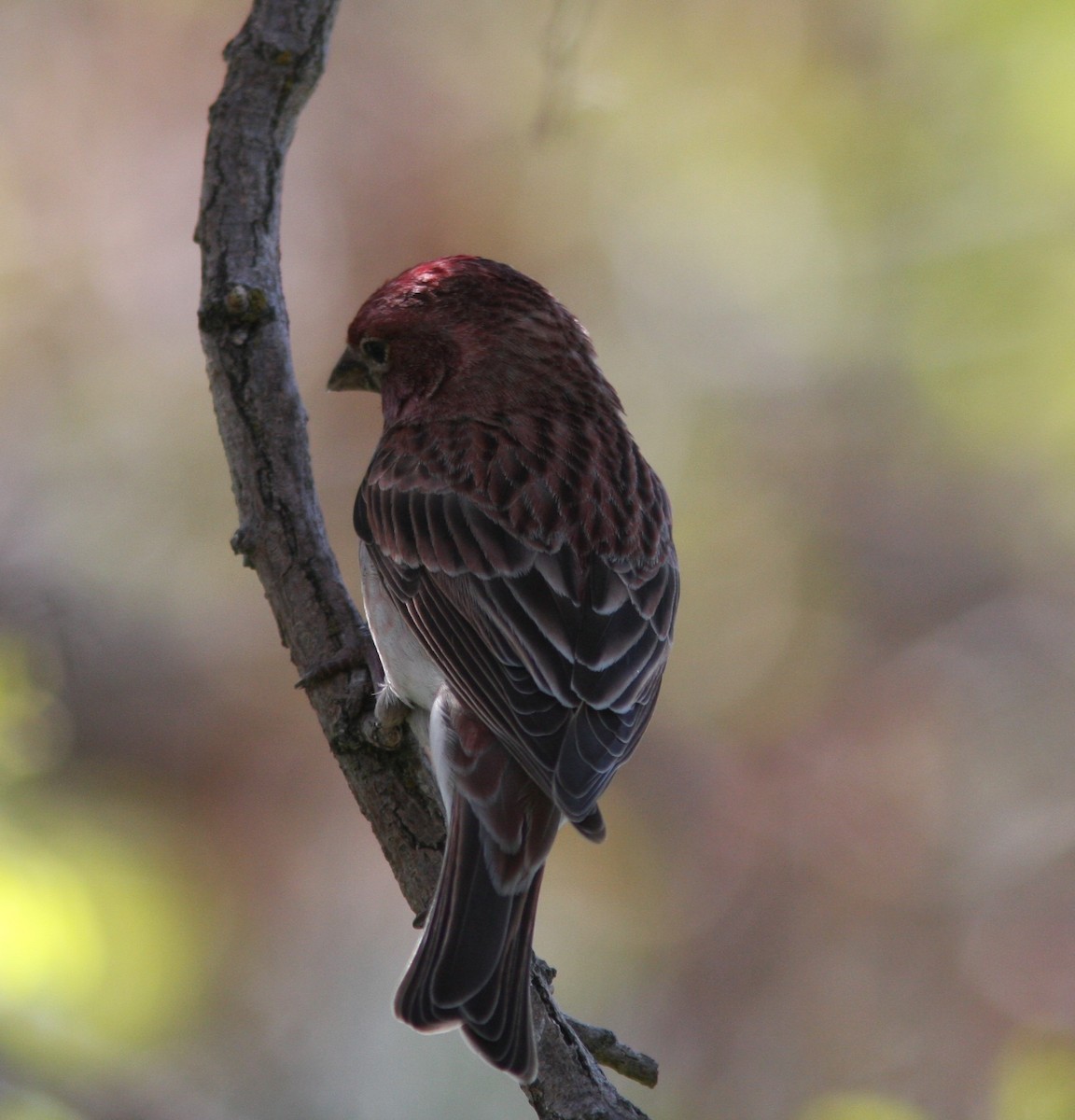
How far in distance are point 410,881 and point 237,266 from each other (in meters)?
2.02

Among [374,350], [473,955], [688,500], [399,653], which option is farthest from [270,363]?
[688,500]

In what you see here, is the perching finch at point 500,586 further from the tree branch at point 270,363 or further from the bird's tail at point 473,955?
the tree branch at point 270,363

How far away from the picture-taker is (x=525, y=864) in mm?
4102

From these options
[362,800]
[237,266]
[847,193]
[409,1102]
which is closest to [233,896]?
[409,1102]

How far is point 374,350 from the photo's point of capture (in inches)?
223

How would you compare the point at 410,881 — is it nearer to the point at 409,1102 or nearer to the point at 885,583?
the point at 409,1102

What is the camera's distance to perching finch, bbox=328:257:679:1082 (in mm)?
3941

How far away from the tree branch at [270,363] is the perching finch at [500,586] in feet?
0.61

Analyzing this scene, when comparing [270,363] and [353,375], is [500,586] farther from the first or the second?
[353,375]

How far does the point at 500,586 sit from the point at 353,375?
5.05 feet

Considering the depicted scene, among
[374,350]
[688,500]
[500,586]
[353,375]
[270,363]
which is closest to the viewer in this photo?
[500,586]

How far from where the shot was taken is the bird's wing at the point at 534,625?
412 centimetres

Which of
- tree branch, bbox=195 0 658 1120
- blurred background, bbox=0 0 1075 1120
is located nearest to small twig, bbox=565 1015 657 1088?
tree branch, bbox=195 0 658 1120

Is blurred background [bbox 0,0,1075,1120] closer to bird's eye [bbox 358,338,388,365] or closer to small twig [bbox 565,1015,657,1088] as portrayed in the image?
bird's eye [bbox 358,338,388,365]
